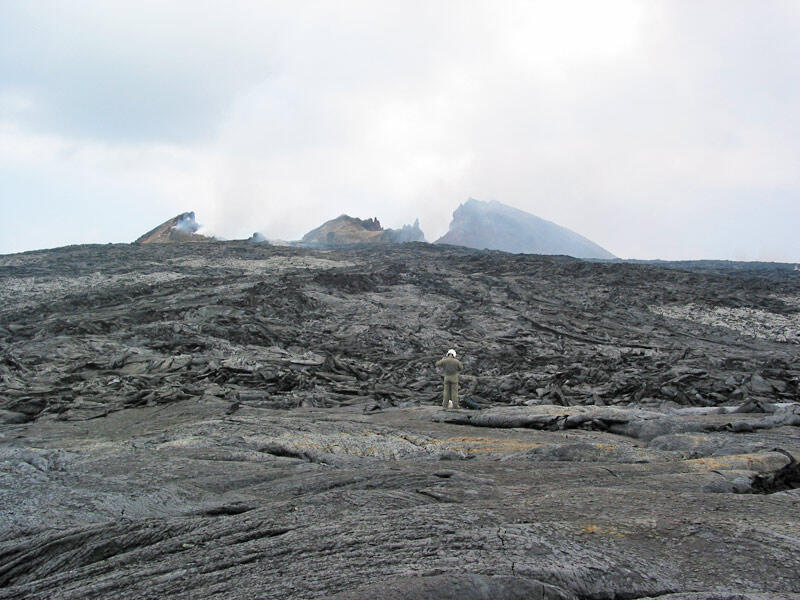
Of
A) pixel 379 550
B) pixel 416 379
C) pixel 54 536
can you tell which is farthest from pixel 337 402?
pixel 379 550

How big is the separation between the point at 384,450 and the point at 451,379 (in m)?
4.19

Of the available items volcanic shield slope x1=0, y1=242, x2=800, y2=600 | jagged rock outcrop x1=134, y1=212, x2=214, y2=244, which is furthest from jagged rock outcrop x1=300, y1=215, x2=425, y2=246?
volcanic shield slope x1=0, y1=242, x2=800, y2=600

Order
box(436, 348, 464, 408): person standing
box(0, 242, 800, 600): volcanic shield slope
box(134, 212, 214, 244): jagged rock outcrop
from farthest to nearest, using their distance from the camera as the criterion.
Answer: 1. box(134, 212, 214, 244): jagged rock outcrop
2. box(436, 348, 464, 408): person standing
3. box(0, 242, 800, 600): volcanic shield slope

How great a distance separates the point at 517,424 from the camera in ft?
28.6

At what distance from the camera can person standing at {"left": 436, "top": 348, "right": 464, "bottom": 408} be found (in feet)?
35.0

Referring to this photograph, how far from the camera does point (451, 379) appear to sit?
10.8 meters

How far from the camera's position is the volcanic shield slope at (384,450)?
3061mm

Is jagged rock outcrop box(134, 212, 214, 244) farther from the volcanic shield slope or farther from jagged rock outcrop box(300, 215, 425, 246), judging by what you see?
the volcanic shield slope

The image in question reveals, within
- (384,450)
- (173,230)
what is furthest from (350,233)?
(384,450)

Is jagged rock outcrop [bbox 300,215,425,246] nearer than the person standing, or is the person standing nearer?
the person standing

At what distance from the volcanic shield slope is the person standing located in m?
0.75

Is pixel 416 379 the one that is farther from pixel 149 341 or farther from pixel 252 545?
pixel 252 545

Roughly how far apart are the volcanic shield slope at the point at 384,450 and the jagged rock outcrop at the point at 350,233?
117ft

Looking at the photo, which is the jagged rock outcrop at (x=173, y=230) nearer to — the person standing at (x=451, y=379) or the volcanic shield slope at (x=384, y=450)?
the volcanic shield slope at (x=384, y=450)
